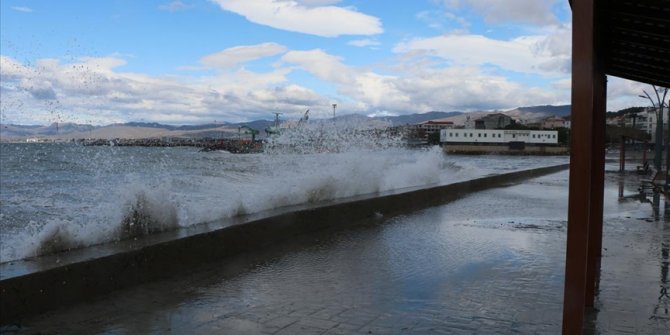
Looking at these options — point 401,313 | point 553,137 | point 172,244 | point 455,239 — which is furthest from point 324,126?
point 553,137

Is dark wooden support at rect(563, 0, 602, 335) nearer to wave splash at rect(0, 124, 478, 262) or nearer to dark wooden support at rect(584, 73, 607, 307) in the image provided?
dark wooden support at rect(584, 73, 607, 307)

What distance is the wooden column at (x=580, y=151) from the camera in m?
2.73

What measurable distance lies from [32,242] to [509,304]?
164 inches

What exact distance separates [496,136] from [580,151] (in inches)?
4546

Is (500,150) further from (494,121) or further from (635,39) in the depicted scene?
(635,39)

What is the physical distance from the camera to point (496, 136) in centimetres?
11381

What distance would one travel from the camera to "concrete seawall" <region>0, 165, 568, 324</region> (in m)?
Result: 4.04

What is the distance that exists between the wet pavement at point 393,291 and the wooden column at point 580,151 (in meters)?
1.06

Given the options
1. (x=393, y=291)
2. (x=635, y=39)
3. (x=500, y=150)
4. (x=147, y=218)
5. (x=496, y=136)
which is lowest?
(x=500, y=150)

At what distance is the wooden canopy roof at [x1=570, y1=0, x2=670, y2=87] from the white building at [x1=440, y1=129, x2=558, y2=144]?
345ft

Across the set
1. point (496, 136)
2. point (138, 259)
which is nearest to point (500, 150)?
point (496, 136)

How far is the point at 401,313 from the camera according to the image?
4281mm

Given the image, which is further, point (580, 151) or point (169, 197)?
point (169, 197)

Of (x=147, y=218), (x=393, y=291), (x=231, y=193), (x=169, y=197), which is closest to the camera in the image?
(x=393, y=291)
